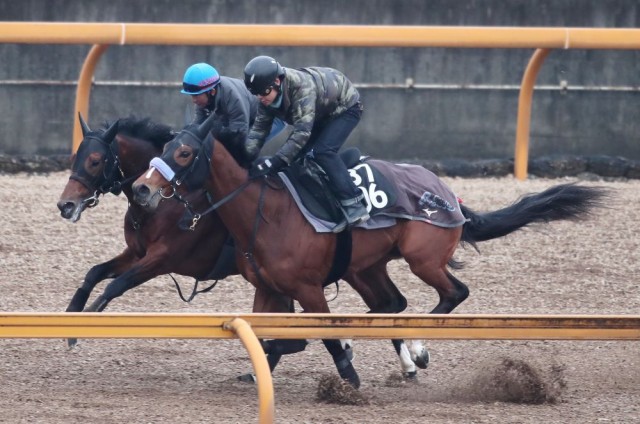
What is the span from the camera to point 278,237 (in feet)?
22.3

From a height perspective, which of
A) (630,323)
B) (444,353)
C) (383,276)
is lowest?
(444,353)

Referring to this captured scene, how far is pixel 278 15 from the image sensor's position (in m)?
13.2

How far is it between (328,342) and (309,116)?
1.22 m

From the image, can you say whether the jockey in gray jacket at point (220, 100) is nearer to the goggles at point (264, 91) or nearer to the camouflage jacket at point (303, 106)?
the camouflage jacket at point (303, 106)

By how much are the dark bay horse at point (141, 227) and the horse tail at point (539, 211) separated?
3.10ft

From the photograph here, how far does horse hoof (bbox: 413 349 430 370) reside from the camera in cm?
737

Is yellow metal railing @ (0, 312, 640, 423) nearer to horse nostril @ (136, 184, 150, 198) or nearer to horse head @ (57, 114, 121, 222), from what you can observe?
horse nostril @ (136, 184, 150, 198)

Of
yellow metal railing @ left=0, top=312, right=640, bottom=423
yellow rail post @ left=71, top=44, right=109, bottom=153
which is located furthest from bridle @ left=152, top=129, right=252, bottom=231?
yellow rail post @ left=71, top=44, right=109, bottom=153

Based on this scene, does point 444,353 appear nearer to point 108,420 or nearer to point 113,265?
point 113,265

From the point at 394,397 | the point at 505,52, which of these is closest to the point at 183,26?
the point at 505,52

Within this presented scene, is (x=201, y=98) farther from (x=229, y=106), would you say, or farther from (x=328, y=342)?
(x=328, y=342)

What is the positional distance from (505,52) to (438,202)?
5.99 m

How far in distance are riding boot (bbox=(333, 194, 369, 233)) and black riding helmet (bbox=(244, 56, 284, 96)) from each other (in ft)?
2.58

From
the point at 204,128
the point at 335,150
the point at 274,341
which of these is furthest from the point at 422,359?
the point at 204,128
